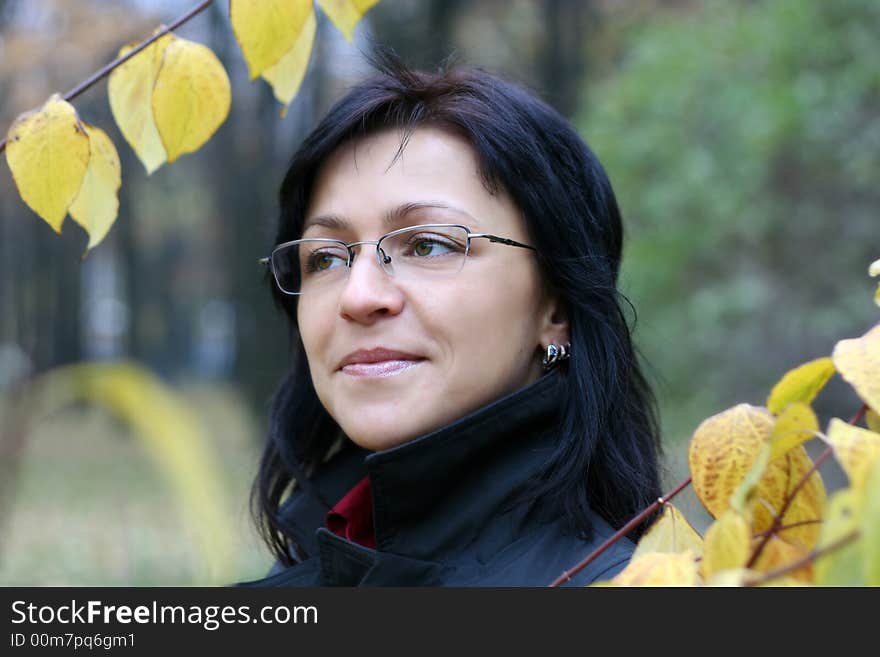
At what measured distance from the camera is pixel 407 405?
1.68 meters

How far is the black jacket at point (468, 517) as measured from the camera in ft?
5.32

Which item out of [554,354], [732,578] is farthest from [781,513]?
[554,354]

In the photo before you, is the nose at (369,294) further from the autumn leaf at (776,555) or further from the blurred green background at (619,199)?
the autumn leaf at (776,555)

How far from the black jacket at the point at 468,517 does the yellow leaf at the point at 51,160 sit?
678mm

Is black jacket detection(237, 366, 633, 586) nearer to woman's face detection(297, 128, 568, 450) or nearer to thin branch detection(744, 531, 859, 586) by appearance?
woman's face detection(297, 128, 568, 450)

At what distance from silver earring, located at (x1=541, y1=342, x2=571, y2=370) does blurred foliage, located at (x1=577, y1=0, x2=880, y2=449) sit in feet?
12.0

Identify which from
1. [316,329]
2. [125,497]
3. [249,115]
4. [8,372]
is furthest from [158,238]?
[316,329]

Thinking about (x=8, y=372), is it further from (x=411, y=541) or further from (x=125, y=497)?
(x=411, y=541)

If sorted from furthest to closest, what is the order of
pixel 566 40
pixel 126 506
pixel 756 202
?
pixel 566 40
pixel 126 506
pixel 756 202

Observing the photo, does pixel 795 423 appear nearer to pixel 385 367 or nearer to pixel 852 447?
pixel 852 447

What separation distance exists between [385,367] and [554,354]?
365mm

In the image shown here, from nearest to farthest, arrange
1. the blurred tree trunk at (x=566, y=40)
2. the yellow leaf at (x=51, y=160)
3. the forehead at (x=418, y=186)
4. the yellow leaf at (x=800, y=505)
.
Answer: the yellow leaf at (x=800, y=505) < the yellow leaf at (x=51, y=160) < the forehead at (x=418, y=186) < the blurred tree trunk at (x=566, y=40)

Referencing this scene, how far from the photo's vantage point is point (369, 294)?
65.7 inches

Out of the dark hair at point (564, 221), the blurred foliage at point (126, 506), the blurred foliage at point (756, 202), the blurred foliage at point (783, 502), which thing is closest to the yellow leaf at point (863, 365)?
the blurred foliage at point (783, 502)
